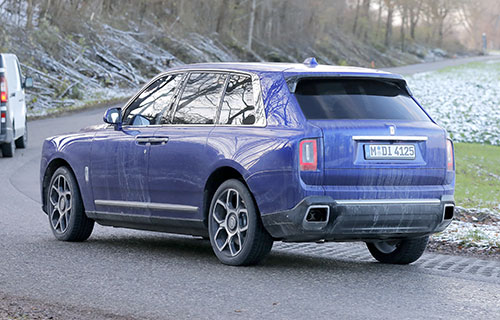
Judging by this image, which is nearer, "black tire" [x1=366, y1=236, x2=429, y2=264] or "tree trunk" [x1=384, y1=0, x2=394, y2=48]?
"black tire" [x1=366, y1=236, x2=429, y2=264]

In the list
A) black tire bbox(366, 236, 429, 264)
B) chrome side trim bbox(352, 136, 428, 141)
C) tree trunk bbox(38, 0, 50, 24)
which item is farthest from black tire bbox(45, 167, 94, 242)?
tree trunk bbox(38, 0, 50, 24)

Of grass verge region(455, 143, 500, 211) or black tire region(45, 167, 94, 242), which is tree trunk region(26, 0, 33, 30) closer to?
grass verge region(455, 143, 500, 211)

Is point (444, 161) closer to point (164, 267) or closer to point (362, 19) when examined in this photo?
point (164, 267)

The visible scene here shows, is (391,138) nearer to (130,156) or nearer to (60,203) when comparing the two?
(130,156)

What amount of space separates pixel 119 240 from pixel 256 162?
2730 mm

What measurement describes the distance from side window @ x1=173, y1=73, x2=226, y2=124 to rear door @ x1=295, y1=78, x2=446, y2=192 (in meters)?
0.84

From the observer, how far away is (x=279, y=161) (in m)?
7.45

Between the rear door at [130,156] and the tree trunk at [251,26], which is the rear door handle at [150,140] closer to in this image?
the rear door at [130,156]

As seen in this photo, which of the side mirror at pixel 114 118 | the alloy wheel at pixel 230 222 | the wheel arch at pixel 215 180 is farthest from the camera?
the side mirror at pixel 114 118

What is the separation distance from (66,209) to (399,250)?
3.29 metres

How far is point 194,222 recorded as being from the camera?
8320 millimetres

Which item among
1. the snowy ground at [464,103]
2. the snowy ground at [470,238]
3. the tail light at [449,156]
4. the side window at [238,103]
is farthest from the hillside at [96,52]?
the tail light at [449,156]

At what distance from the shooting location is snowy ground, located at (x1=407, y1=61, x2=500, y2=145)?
28.9 metres

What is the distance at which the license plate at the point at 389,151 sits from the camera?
7586mm
